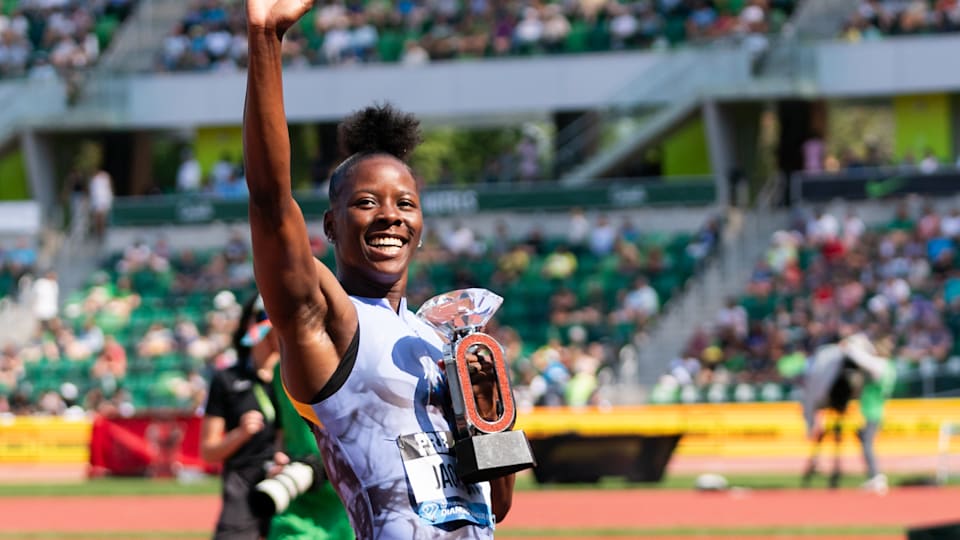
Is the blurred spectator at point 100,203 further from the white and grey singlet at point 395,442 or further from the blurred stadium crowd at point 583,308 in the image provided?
the white and grey singlet at point 395,442

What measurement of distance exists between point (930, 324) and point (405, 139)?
22.6 m

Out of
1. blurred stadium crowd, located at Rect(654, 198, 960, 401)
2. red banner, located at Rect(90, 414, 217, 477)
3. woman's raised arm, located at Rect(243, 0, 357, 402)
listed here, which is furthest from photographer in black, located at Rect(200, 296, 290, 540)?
blurred stadium crowd, located at Rect(654, 198, 960, 401)

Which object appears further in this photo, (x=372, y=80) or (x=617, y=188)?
(x=372, y=80)

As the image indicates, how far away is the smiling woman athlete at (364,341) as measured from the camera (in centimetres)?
363

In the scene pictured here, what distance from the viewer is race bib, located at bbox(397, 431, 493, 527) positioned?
390 centimetres

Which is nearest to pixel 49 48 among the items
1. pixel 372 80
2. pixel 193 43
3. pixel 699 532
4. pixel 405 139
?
pixel 193 43

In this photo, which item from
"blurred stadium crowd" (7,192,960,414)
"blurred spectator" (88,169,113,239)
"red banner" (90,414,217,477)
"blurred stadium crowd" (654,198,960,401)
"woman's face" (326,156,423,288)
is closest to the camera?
"woman's face" (326,156,423,288)

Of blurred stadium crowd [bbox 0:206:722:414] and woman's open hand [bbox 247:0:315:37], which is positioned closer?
woman's open hand [bbox 247:0:315:37]

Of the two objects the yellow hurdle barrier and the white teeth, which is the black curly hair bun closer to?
the white teeth

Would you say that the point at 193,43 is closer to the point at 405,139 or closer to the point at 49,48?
the point at 49,48

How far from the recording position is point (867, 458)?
64.6ft

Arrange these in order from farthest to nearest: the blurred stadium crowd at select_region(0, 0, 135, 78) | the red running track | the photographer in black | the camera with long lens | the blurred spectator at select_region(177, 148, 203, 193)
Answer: the blurred stadium crowd at select_region(0, 0, 135, 78) → the blurred spectator at select_region(177, 148, 203, 193) → the red running track → the photographer in black → the camera with long lens

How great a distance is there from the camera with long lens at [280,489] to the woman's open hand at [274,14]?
184cm

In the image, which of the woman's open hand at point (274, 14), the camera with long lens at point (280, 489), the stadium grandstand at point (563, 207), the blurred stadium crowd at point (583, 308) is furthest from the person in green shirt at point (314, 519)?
the blurred stadium crowd at point (583, 308)
